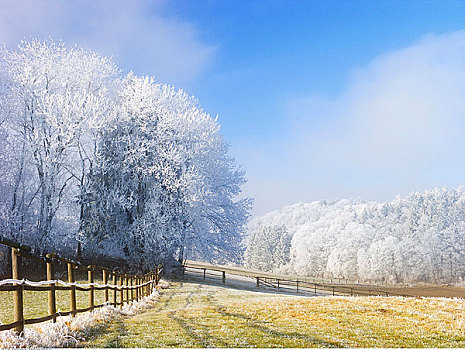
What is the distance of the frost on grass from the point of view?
709 centimetres

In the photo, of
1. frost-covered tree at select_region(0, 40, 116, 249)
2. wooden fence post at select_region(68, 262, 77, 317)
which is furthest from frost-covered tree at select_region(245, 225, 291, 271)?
wooden fence post at select_region(68, 262, 77, 317)

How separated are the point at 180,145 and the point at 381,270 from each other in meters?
69.8

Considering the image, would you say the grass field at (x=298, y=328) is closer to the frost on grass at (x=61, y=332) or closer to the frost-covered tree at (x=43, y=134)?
the frost on grass at (x=61, y=332)

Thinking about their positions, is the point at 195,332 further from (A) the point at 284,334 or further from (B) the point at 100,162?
(B) the point at 100,162

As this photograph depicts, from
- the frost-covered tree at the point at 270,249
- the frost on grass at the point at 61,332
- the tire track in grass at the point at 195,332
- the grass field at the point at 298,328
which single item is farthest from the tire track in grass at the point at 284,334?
the frost-covered tree at the point at 270,249

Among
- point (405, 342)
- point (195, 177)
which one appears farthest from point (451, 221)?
point (405, 342)

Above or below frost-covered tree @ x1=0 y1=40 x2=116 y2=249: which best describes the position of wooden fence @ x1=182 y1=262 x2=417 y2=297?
below

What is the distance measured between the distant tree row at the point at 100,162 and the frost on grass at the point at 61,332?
22.1m

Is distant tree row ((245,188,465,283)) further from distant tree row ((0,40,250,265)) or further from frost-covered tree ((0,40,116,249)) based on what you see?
frost-covered tree ((0,40,116,249))

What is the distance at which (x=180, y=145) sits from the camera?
36.5 metres

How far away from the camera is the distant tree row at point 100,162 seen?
104ft

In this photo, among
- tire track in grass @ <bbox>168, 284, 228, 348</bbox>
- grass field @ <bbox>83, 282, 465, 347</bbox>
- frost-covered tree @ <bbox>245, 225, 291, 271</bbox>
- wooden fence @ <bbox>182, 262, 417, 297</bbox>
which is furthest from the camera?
frost-covered tree @ <bbox>245, 225, 291, 271</bbox>

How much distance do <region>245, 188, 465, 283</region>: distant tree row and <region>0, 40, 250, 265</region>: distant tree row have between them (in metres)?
63.4

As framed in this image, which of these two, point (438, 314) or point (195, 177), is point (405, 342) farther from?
point (195, 177)
